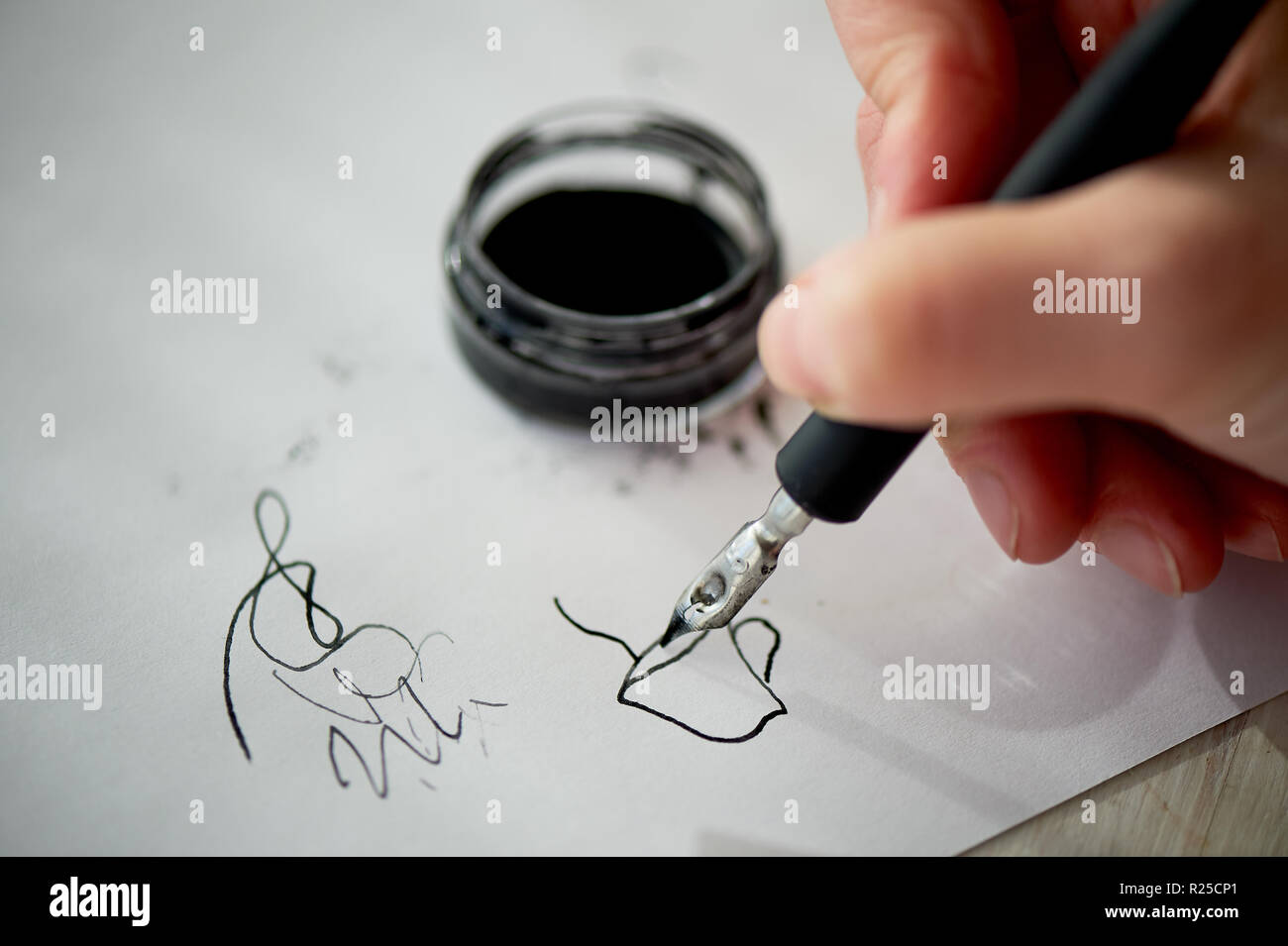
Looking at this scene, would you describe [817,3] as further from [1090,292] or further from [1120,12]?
[1090,292]

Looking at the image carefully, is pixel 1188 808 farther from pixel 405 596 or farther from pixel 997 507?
pixel 405 596

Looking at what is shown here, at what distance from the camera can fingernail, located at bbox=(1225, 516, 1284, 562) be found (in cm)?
54

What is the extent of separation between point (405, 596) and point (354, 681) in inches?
2.1

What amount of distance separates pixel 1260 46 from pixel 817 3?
54 cm

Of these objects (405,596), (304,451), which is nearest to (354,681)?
(405,596)

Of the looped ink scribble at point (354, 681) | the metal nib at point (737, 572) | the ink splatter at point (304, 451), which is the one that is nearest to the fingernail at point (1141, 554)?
the metal nib at point (737, 572)

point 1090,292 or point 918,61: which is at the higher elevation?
point 918,61

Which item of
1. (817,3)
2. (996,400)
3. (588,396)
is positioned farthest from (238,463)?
(817,3)


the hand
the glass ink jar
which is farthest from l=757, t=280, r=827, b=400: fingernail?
the glass ink jar

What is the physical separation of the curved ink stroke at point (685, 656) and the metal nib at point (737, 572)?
1cm

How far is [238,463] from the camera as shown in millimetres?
574

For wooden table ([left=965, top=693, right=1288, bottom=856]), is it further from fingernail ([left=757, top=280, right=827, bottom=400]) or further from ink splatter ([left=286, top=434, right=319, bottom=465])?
ink splatter ([left=286, top=434, right=319, bottom=465])
